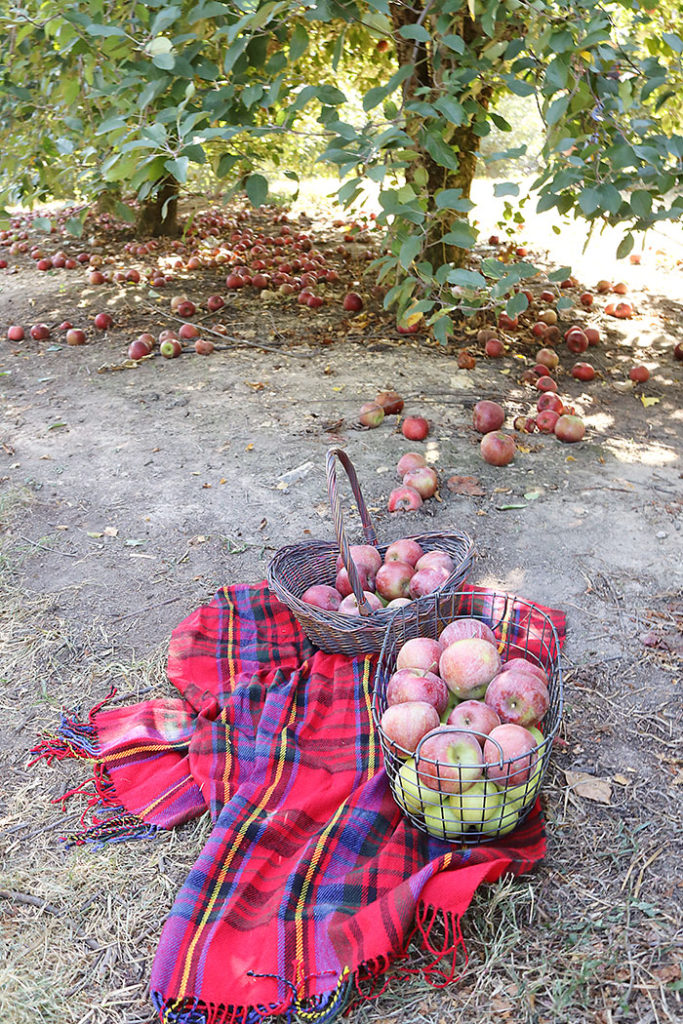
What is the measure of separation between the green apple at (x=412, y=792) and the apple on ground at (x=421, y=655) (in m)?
0.31

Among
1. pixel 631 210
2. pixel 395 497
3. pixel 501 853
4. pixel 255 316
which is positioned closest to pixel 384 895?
pixel 501 853

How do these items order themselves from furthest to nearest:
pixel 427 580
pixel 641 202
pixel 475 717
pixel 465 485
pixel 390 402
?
pixel 390 402
pixel 465 485
pixel 641 202
pixel 427 580
pixel 475 717

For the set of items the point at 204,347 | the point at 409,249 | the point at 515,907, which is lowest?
the point at 204,347

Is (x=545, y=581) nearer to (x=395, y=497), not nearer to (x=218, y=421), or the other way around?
(x=395, y=497)

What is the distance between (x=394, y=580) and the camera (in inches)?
104

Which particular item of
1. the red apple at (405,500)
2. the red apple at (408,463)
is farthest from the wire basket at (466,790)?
the red apple at (408,463)

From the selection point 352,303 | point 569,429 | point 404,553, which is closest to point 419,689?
point 404,553

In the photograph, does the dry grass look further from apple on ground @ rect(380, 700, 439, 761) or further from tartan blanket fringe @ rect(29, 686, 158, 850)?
apple on ground @ rect(380, 700, 439, 761)

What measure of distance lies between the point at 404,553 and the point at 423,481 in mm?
837

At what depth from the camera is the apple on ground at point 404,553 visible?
2.76 meters

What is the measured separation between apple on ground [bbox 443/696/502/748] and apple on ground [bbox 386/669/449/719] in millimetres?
76

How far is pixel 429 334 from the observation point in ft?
18.0

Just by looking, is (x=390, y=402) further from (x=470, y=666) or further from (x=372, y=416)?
(x=470, y=666)

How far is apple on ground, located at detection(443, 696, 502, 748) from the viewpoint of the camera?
76.0 inches
